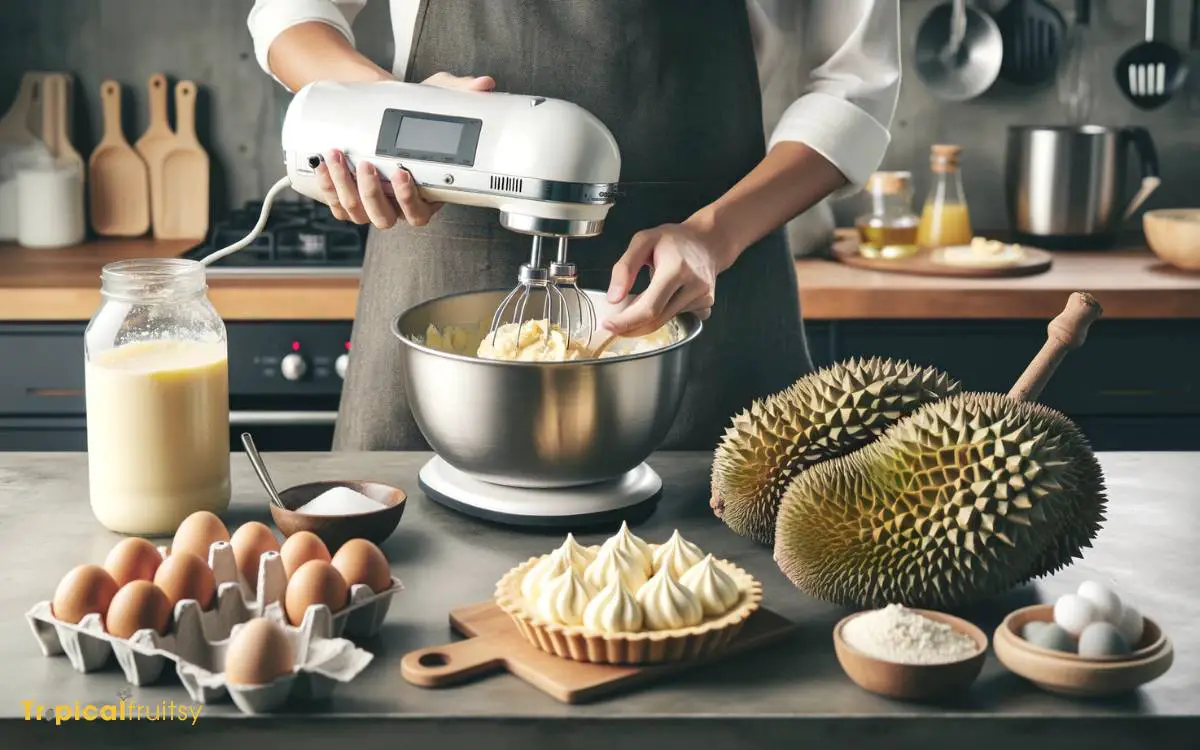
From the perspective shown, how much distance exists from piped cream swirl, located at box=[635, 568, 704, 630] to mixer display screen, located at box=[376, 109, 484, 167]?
1.58ft

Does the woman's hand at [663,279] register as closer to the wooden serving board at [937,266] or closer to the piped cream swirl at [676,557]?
the piped cream swirl at [676,557]

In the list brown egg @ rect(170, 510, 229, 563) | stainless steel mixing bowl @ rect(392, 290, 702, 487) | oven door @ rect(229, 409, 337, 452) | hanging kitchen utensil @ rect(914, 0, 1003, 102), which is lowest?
oven door @ rect(229, 409, 337, 452)

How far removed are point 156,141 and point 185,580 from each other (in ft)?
7.66

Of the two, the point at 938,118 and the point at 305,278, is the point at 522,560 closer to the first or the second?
the point at 305,278

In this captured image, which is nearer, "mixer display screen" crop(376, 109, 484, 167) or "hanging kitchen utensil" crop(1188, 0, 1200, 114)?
"mixer display screen" crop(376, 109, 484, 167)

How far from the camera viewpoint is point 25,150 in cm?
311

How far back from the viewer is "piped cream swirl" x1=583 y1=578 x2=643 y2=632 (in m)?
0.99

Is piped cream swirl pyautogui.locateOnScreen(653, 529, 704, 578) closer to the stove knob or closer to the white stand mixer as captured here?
the white stand mixer

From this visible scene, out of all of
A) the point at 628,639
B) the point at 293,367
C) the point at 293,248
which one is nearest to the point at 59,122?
the point at 293,248

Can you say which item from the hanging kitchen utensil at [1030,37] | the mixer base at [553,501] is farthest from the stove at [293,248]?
the hanging kitchen utensil at [1030,37]

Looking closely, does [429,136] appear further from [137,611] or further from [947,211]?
[947,211]

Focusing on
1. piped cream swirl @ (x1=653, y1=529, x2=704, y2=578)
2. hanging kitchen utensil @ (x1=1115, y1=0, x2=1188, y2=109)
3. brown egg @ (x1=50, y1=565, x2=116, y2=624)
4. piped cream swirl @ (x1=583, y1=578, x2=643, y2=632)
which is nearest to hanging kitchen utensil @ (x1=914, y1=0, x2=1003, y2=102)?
hanging kitchen utensil @ (x1=1115, y1=0, x2=1188, y2=109)

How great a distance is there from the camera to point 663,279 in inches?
55.4

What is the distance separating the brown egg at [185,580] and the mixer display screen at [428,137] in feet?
1.55
